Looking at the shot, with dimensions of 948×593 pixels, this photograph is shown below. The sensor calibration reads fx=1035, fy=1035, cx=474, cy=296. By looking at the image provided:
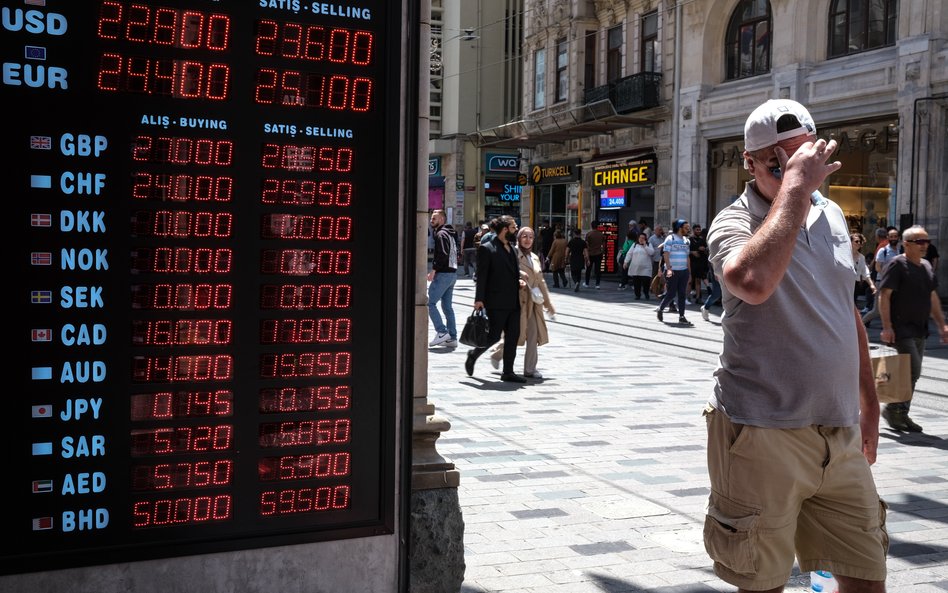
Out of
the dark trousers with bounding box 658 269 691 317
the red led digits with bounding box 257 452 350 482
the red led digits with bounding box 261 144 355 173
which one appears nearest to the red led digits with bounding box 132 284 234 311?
the red led digits with bounding box 261 144 355 173

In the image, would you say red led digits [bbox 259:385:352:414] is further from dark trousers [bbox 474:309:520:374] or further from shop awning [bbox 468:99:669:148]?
shop awning [bbox 468:99:669:148]

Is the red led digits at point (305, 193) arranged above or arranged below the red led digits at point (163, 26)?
below

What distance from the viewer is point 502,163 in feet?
150

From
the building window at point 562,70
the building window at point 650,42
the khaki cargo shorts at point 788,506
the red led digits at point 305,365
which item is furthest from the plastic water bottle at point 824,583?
the building window at point 562,70

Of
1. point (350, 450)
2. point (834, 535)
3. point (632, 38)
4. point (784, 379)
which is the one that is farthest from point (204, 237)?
point (632, 38)

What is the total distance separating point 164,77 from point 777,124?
2.02 meters

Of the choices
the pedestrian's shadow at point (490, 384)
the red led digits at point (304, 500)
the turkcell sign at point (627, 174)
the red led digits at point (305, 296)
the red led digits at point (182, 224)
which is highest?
the turkcell sign at point (627, 174)

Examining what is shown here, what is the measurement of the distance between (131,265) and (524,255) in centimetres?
832

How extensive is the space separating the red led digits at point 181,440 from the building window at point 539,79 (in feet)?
115

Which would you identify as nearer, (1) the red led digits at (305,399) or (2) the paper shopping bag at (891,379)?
(1) the red led digits at (305,399)

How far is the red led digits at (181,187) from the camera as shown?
11.4 feet

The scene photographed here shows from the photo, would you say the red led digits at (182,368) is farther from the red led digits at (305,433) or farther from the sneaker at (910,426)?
the sneaker at (910,426)

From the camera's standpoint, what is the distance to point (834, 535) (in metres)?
3.24

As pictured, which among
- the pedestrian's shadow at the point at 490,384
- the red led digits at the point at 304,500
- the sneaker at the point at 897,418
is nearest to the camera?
the red led digits at the point at 304,500
